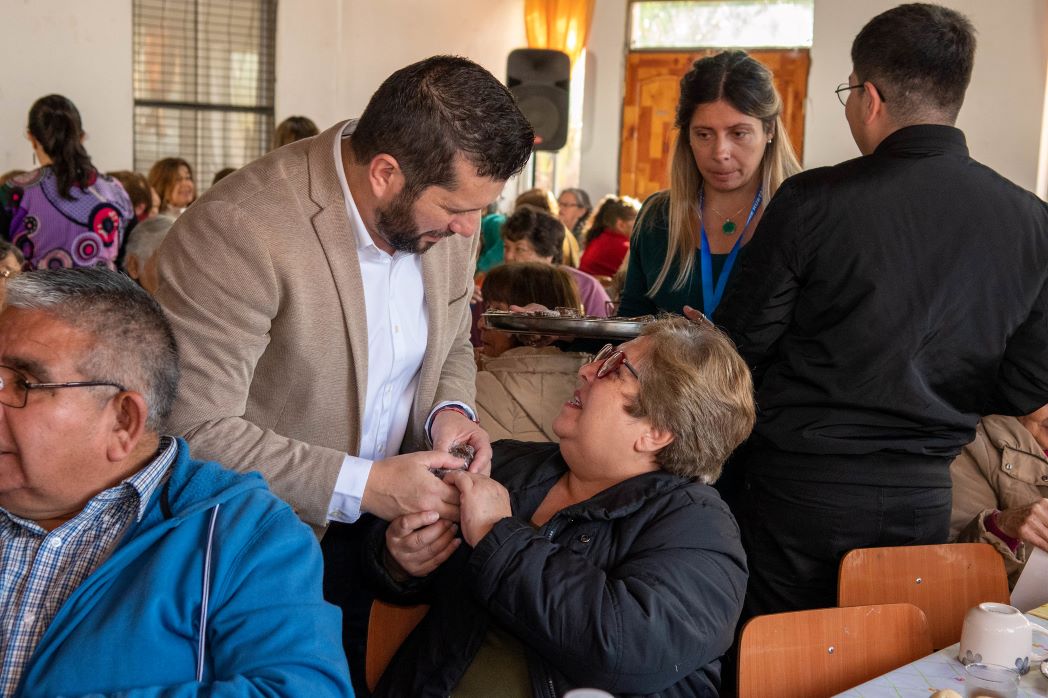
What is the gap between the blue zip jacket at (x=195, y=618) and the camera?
137 centimetres

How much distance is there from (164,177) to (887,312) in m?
5.37

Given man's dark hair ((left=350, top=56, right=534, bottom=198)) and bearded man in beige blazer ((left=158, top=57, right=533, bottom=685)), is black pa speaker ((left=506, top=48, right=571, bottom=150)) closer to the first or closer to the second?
bearded man in beige blazer ((left=158, top=57, right=533, bottom=685))

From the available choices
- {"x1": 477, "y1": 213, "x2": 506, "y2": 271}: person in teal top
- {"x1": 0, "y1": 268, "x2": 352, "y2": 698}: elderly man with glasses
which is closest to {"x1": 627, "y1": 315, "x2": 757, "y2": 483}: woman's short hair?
{"x1": 0, "y1": 268, "x2": 352, "y2": 698}: elderly man with glasses

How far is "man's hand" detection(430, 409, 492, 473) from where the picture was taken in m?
1.95

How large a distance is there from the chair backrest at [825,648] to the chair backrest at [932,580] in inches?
8.2

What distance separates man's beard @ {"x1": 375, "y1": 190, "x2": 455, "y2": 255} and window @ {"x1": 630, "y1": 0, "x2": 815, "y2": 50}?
823 centimetres

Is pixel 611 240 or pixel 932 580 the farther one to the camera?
pixel 611 240

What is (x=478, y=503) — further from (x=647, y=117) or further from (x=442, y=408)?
(x=647, y=117)

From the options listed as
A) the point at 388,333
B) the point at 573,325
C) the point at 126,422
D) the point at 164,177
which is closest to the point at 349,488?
the point at 388,333

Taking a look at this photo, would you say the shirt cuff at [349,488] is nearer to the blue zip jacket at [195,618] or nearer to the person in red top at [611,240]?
the blue zip jacket at [195,618]

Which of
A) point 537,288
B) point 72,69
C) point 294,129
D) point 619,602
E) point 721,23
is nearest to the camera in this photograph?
point 619,602

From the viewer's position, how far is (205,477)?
59.7 inches

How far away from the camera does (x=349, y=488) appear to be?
1.81m

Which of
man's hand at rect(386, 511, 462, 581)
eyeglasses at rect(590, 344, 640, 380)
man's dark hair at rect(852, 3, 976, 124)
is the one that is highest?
man's dark hair at rect(852, 3, 976, 124)
